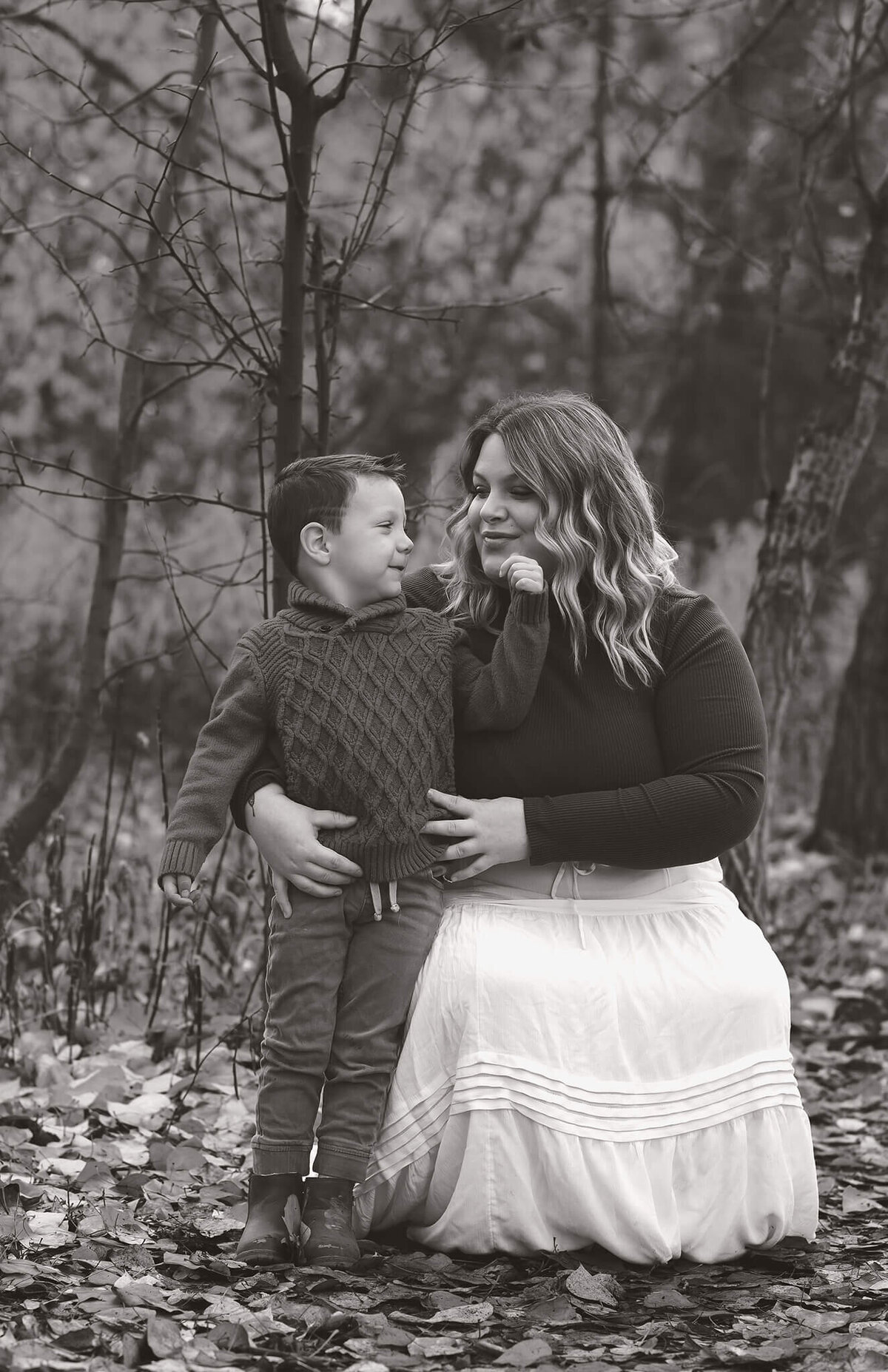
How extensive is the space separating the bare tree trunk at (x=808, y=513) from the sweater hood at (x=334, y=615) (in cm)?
210

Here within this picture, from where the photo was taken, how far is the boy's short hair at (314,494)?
2613mm

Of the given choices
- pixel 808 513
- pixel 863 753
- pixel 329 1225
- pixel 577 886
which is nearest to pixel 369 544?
pixel 577 886

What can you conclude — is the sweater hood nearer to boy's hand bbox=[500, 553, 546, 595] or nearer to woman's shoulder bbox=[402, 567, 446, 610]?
boy's hand bbox=[500, 553, 546, 595]

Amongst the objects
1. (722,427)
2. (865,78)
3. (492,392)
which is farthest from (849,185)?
(865,78)

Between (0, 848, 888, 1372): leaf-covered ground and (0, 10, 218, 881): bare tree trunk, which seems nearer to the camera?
(0, 848, 888, 1372): leaf-covered ground

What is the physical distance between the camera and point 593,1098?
251 centimetres

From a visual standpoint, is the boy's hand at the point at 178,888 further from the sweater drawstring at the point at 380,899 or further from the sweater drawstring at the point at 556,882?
the sweater drawstring at the point at 556,882

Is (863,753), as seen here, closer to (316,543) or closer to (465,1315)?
(316,543)

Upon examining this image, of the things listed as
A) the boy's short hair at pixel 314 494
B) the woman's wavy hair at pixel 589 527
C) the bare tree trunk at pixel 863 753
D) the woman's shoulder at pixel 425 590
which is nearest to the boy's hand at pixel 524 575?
the woman's wavy hair at pixel 589 527

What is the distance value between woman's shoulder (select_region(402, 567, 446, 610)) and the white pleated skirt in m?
0.69

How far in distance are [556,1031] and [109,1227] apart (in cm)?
86

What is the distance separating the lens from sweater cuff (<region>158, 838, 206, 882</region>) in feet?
8.01

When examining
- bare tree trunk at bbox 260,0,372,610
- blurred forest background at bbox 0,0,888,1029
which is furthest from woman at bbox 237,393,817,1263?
blurred forest background at bbox 0,0,888,1029

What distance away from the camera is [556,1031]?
2.52 meters
